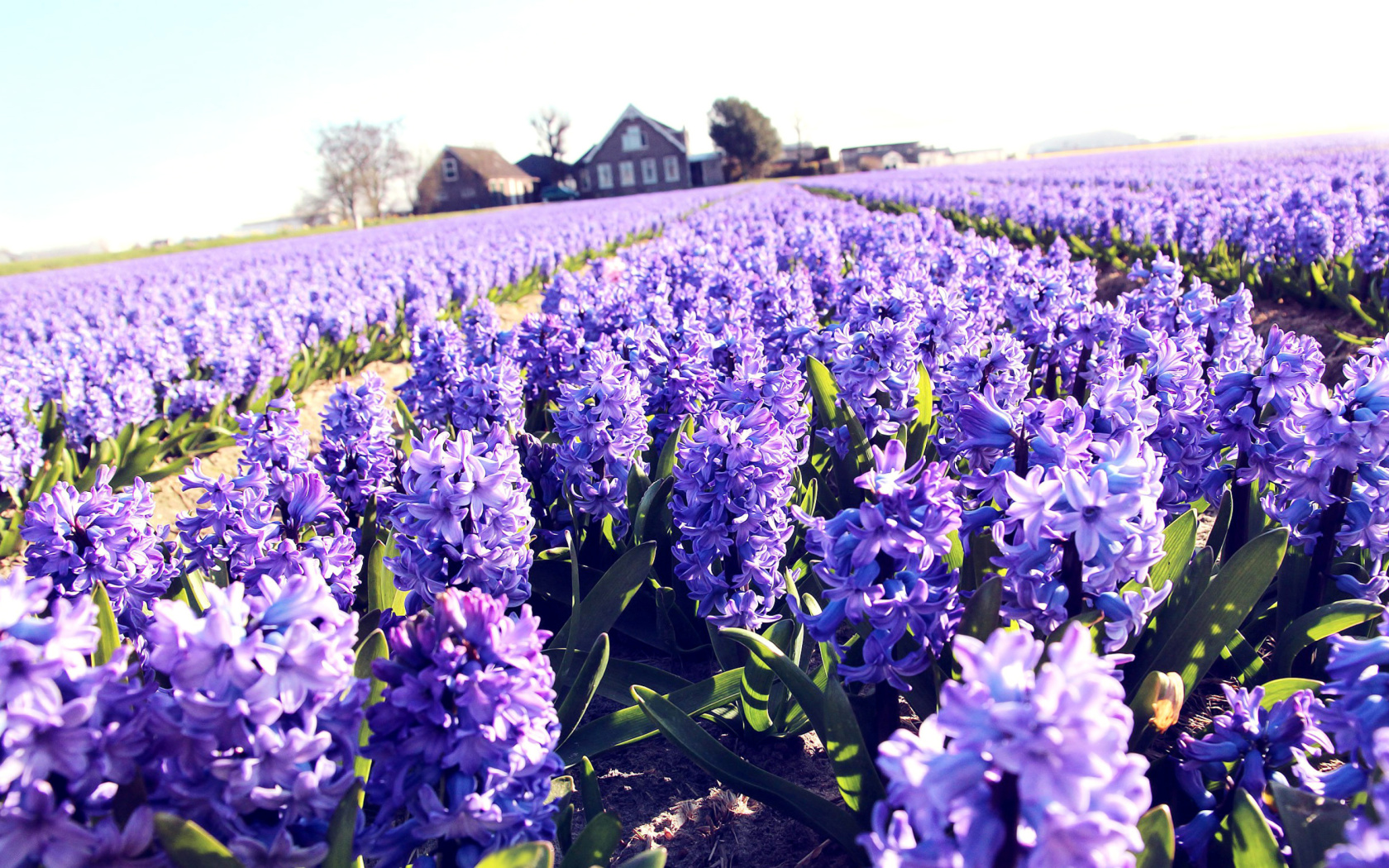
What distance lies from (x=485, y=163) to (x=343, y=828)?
78866 millimetres

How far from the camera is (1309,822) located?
1366mm

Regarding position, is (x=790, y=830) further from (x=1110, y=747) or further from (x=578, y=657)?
(x=1110, y=747)

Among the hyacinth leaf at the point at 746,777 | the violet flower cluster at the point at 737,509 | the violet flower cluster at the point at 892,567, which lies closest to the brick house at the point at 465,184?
the violet flower cluster at the point at 737,509

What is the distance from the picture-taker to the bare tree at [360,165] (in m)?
64.2

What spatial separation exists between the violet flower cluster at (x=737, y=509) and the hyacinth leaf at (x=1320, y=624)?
141cm

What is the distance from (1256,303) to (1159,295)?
515 cm

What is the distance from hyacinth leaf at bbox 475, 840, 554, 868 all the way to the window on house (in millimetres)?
73880

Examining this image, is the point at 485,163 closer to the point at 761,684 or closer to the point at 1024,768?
the point at 761,684

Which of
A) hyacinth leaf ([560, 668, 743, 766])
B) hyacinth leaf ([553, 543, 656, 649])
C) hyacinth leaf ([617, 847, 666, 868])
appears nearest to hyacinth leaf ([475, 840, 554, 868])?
hyacinth leaf ([617, 847, 666, 868])

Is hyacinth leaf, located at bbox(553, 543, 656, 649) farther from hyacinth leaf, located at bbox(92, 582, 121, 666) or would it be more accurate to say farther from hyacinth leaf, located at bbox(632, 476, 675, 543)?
hyacinth leaf, located at bbox(92, 582, 121, 666)

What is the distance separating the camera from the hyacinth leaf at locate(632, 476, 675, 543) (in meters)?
2.82

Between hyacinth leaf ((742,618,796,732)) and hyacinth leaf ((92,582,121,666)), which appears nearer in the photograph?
hyacinth leaf ((92,582,121,666))

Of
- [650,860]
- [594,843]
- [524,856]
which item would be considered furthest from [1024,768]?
[594,843]

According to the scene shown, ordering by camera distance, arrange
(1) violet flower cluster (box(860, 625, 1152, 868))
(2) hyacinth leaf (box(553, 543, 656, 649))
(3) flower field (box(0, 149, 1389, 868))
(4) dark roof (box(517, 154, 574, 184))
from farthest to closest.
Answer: (4) dark roof (box(517, 154, 574, 184)) < (2) hyacinth leaf (box(553, 543, 656, 649)) < (3) flower field (box(0, 149, 1389, 868)) < (1) violet flower cluster (box(860, 625, 1152, 868))
